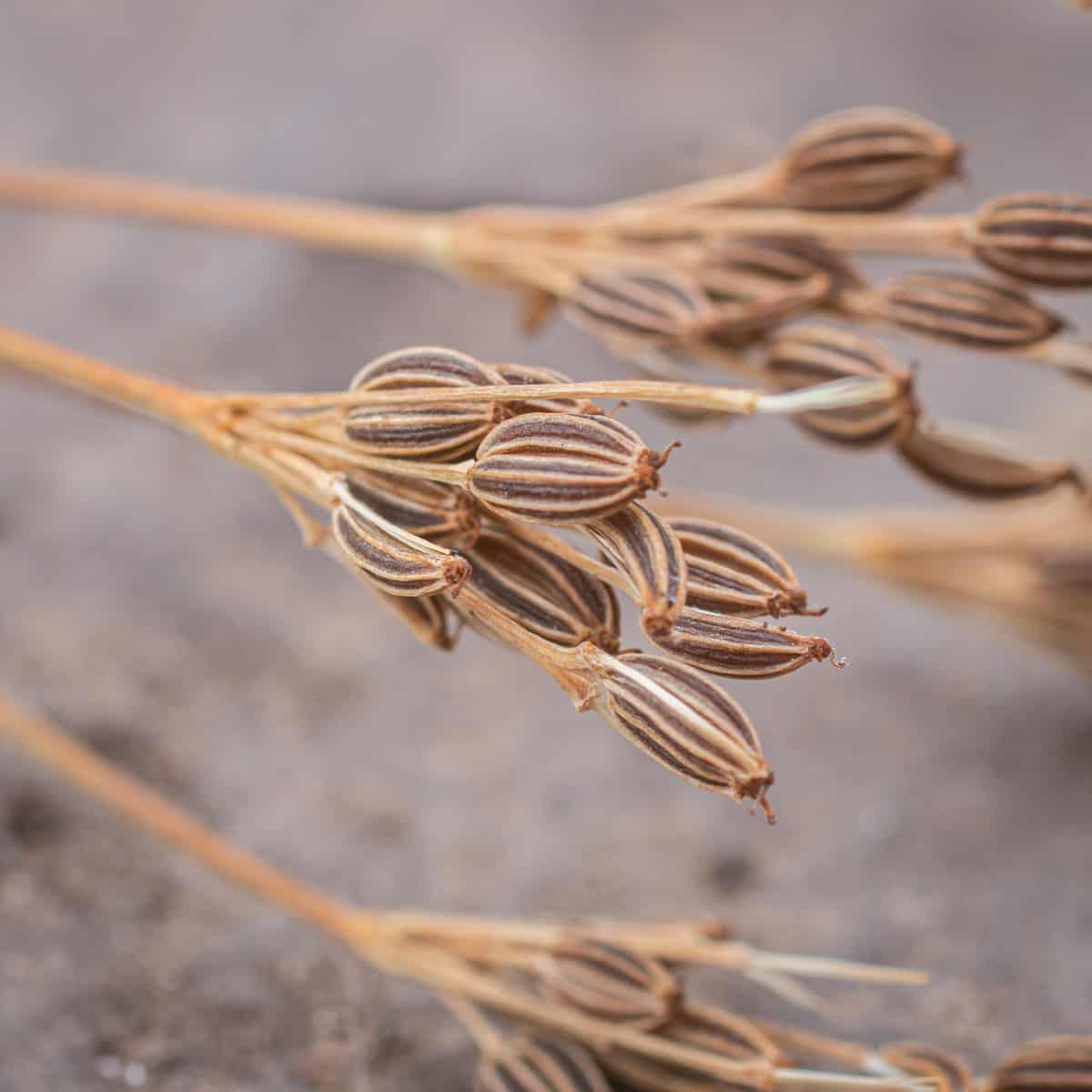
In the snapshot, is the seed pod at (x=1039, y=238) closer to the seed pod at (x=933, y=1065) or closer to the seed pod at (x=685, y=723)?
the seed pod at (x=685, y=723)

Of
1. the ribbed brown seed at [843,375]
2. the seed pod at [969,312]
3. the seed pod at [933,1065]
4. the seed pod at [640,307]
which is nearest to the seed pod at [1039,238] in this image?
the seed pod at [969,312]

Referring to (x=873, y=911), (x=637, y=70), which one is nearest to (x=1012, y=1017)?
(x=873, y=911)

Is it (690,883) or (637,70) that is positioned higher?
(637,70)

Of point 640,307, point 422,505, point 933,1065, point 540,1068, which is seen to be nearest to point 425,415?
point 422,505

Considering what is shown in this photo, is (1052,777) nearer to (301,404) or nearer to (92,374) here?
(301,404)

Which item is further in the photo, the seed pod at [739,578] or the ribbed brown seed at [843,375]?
the ribbed brown seed at [843,375]

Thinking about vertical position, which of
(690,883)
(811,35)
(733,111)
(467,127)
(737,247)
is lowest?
(690,883)

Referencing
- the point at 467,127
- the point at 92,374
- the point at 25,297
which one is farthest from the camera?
the point at 467,127
